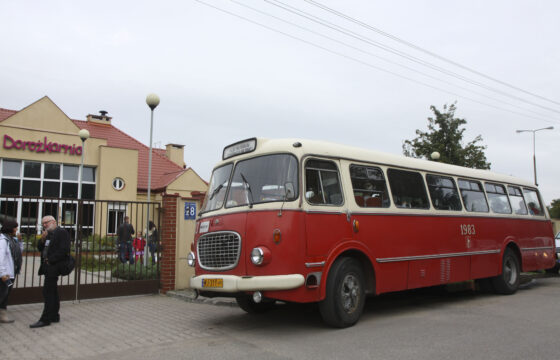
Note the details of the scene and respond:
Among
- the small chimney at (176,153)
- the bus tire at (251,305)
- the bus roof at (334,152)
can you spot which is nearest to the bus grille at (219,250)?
the bus tire at (251,305)

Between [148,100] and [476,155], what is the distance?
1748cm

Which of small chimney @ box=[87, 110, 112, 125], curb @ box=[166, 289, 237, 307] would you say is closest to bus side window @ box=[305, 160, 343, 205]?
curb @ box=[166, 289, 237, 307]

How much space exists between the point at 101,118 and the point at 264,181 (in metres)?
31.5

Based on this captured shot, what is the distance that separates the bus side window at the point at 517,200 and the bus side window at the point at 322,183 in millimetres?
6660

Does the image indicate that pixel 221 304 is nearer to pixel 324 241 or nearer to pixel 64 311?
pixel 64 311

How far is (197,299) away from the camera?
33.7ft

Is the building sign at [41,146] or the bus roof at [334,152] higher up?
the building sign at [41,146]

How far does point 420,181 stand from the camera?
30.9 ft

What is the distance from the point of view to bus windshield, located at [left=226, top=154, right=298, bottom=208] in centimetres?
705

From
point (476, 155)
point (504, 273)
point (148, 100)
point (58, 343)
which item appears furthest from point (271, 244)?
point (476, 155)

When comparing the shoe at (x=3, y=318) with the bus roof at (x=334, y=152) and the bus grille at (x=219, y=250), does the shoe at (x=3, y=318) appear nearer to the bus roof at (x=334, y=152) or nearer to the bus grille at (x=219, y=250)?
the bus grille at (x=219, y=250)

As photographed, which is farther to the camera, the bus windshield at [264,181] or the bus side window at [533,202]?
the bus side window at [533,202]

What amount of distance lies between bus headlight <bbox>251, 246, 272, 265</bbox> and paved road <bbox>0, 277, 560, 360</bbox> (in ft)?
3.45

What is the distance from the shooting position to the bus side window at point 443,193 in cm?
965
